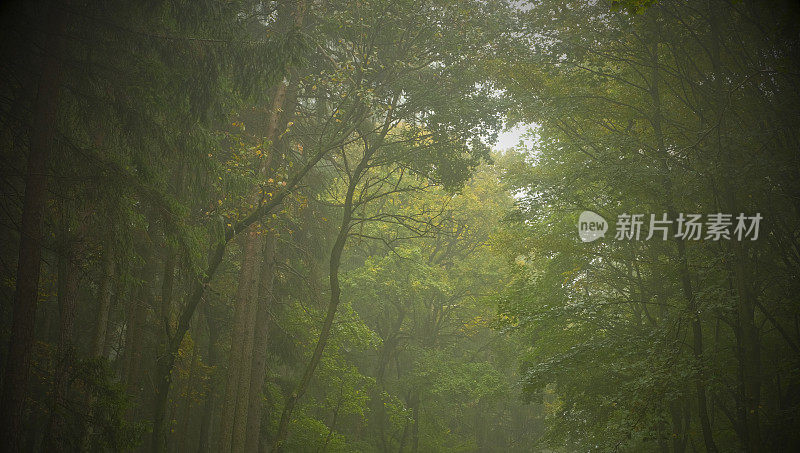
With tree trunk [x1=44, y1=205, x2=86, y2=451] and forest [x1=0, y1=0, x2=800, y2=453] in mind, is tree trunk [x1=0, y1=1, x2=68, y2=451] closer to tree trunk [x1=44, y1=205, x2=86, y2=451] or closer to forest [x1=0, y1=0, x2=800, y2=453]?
forest [x1=0, y1=0, x2=800, y2=453]

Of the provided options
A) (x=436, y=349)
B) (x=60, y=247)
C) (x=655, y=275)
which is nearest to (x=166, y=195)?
(x=60, y=247)

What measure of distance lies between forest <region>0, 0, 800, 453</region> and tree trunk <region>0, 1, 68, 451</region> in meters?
0.03

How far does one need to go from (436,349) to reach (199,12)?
17.1 meters

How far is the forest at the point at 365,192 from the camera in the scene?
613 cm

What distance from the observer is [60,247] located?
6.08 metres

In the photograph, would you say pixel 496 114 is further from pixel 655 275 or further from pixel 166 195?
pixel 166 195

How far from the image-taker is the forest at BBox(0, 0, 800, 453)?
6.13 m
